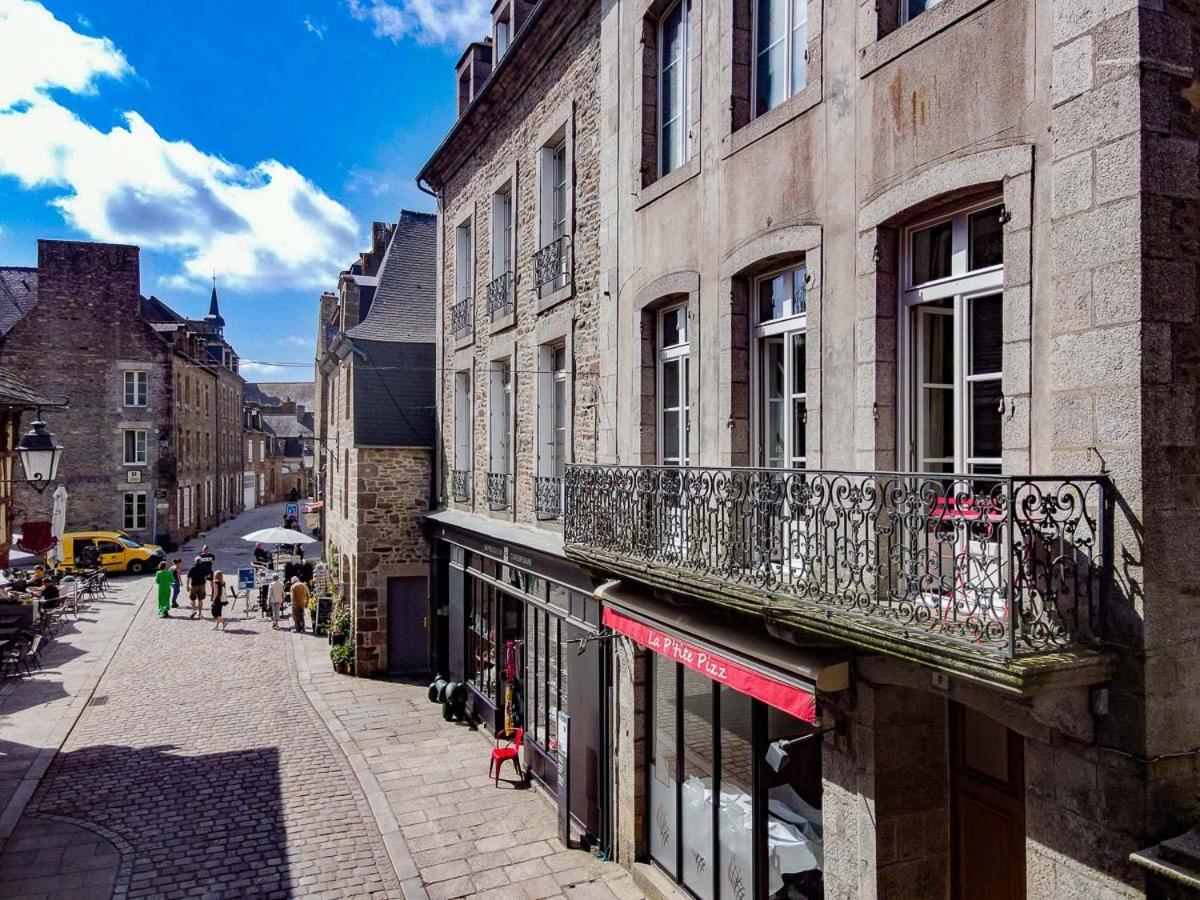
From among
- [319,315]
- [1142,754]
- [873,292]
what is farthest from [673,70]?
[319,315]

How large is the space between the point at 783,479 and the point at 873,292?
1310 millimetres

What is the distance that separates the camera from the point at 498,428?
496 inches

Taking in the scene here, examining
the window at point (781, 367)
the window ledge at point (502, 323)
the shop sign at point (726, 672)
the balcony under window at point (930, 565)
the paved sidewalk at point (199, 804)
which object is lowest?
the paved sidewalk at point (199, 804)

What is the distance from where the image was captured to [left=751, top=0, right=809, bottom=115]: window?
6082 millimetres

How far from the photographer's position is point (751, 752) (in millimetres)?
6527

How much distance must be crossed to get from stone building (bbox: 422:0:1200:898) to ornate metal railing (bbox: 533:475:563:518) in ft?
4.33

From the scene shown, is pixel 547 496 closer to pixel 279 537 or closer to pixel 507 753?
pixel 507 753

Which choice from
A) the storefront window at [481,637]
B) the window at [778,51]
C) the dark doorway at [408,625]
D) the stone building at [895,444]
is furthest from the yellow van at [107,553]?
the window at [778,51]

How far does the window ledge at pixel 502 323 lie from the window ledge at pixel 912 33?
7.01 m

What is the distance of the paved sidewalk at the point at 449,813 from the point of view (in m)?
8.11

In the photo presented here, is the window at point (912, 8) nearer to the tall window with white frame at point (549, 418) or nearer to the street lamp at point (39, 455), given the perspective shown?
the tall window with white frame at point (549, 418)

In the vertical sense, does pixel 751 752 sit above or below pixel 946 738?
below

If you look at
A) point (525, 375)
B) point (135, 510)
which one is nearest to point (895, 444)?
point (525, 375)

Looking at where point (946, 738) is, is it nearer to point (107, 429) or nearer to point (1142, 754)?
point (1142, 754)
